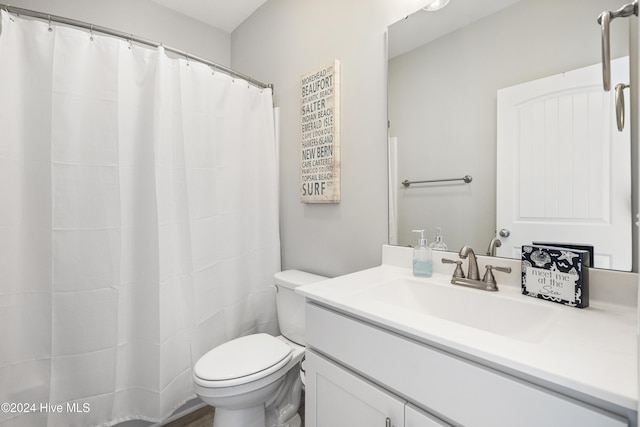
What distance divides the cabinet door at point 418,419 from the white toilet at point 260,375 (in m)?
0.66

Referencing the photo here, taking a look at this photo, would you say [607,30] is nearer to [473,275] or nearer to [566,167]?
[566,167]

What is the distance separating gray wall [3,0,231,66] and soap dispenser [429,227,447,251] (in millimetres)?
2127

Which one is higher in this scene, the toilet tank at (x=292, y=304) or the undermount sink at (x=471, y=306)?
the undermount sink at (x=471, y=306)

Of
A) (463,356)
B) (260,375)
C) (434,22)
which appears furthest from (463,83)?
(260,375)

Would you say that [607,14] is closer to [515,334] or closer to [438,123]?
[438,123]

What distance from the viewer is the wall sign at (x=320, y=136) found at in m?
1.50

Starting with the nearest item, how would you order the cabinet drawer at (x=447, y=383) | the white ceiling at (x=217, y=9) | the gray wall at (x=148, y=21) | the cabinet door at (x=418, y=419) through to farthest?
1. the cabinet drawer at (x=447, y=383)
2. the cabinet door at (x=418, y=419)
3. the gray wall at (x=148, y=21)
4. the white ceiling at (x=217, y=9)

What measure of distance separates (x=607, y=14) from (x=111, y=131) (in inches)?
68.9

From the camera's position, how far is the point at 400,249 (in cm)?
129

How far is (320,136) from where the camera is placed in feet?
5.18

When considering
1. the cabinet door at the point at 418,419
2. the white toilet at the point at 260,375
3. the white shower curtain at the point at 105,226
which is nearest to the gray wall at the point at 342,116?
the white toilet at the point at 260,375

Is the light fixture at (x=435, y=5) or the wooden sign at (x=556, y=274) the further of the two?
the light fixture at (x=435, y=5)

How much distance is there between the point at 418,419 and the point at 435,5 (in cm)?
145

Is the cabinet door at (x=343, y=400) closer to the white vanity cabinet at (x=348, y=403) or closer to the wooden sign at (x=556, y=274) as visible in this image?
the white vanity cabinet at (x=348, y=403)
